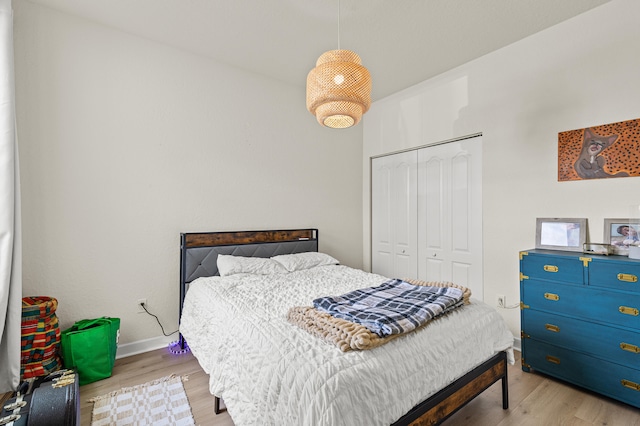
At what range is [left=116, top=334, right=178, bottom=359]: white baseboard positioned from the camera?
2646mm

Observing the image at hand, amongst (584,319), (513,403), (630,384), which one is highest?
(584,319)

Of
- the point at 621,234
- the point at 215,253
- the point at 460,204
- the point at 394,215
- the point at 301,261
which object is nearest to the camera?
the point at 621,234

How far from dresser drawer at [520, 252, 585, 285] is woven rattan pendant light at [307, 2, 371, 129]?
1761 millimetres

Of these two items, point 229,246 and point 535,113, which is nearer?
point 535,113

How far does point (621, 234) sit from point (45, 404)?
3.83 meters

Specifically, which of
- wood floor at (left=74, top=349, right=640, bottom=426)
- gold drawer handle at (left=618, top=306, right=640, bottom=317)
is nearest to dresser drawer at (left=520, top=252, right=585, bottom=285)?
gold drawer handle at (left=618, top=306, right=640, bottom=317)

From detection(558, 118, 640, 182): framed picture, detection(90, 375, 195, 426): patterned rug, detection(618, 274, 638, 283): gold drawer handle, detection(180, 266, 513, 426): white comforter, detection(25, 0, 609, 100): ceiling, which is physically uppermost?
detection(25, 0, 609, 100): ceiling

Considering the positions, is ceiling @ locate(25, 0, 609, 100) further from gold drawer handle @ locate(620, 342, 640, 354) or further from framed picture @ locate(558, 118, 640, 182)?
gold drawer handle @ locate(620, 342, 640, 354)

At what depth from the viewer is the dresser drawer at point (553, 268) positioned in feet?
7.06

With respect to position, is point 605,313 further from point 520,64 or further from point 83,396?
point 83,396

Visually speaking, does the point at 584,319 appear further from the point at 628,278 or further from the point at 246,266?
the point at 246,266

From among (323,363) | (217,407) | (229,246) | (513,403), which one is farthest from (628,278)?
(229,246)

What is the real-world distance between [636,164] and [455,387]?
2082mm

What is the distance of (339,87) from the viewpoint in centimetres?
173
